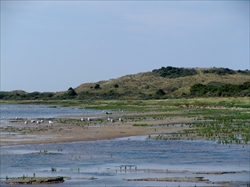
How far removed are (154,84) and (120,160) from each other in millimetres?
101815

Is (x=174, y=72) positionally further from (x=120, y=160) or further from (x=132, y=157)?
(x=120, y=160)

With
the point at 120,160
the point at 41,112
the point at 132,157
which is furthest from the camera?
the point at 41,112

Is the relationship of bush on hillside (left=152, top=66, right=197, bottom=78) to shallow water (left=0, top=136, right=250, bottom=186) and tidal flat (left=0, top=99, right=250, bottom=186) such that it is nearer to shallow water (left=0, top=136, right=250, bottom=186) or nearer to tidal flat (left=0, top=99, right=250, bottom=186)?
tidal flat (left=0, top=99, right=250, bottom=186)

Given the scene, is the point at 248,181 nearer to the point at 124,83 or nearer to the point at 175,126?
the point at 175,126

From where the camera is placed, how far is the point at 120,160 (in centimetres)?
2112

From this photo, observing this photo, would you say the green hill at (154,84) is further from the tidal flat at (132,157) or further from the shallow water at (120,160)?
the shallow water at (120,160)

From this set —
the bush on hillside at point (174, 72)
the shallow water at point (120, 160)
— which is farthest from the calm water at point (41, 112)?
the bush on hillside at point (174, 72)

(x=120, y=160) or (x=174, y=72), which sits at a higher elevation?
(x=174, y=72)

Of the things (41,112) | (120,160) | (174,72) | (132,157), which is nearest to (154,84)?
(174,72)

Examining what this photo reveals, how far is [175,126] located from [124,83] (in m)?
89.0

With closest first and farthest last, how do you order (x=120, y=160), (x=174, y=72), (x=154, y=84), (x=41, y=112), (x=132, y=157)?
1. (x=120, y=160)
2. (x=132, y=157)
3. (x=41, y=112)
4. (x=154, y=84)
5. (x=174, y=72)

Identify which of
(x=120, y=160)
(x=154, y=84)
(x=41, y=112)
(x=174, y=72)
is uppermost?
(x=174, y=72)

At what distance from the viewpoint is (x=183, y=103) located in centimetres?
7144

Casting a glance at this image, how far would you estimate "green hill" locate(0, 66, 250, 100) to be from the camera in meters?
109
